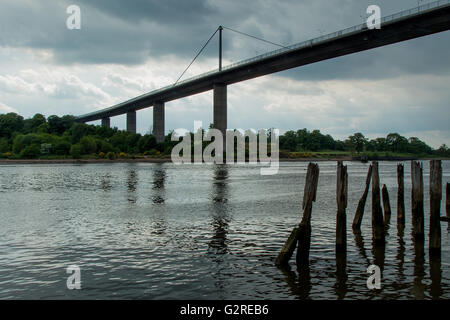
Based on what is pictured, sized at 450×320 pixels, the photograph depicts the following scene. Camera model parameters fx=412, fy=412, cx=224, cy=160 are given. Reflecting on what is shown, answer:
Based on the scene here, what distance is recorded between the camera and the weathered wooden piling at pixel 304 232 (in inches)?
512

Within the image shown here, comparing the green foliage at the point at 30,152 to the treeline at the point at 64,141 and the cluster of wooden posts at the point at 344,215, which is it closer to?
the treeline at the point at 64,141

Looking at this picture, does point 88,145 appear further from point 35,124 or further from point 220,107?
point 220,107

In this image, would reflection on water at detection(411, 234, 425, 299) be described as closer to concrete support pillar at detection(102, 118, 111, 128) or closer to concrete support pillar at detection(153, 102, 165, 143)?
concrete support pillar at detection(153, 102, 165, 143)

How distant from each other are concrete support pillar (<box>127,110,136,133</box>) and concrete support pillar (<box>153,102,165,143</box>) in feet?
62.8

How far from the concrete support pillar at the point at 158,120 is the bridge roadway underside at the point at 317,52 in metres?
0.49

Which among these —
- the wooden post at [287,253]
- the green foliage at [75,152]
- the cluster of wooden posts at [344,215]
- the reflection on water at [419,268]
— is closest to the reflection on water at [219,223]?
the wooden post at [287,253]

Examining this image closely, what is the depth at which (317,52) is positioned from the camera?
85.8m

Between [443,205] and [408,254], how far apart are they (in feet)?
48.1

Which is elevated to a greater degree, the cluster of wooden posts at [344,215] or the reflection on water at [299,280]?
→ the cluster of wooden posts at [344,215]

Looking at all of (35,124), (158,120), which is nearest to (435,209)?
(158,120)

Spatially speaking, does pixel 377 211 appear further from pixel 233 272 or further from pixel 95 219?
pixel 95 219

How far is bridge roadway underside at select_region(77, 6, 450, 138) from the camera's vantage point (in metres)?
66.1

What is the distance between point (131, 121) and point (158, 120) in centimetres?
2469

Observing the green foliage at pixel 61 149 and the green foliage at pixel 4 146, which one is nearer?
→ the green foliage at pixel 61 149
